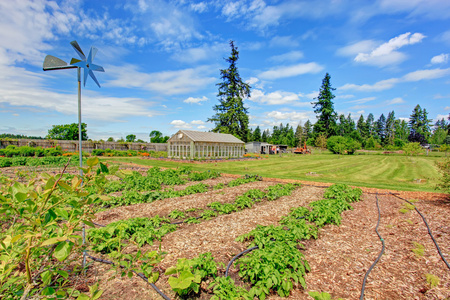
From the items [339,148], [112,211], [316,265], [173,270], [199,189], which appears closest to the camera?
[173,270]

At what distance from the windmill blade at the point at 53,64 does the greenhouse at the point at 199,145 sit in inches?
786

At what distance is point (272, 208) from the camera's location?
6.26m

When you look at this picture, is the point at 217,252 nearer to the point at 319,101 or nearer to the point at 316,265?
the point at 316,265

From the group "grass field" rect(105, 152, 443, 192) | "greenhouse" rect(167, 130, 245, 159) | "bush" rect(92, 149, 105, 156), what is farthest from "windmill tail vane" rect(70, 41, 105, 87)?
"bush" rect(92, 149, 105, 156)

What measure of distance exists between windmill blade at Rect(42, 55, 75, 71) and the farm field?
2111mm

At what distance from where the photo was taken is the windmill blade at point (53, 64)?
2.74 m

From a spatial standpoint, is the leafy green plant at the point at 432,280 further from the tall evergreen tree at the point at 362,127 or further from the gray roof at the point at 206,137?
the tall evergreen tree at the point at 362,127

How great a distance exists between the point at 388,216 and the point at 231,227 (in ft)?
14.7

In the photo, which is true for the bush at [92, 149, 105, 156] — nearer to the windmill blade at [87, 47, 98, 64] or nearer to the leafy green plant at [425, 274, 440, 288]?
the windmill blade at [87, 47, 98, 64]

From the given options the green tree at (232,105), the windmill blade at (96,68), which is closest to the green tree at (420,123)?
the green tree at (232,105)

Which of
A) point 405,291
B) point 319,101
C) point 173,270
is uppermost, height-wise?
point 319,101

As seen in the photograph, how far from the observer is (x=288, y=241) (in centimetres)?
355

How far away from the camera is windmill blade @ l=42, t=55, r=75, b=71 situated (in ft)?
9.00

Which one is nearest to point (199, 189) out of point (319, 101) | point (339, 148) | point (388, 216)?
point (388, 216)
